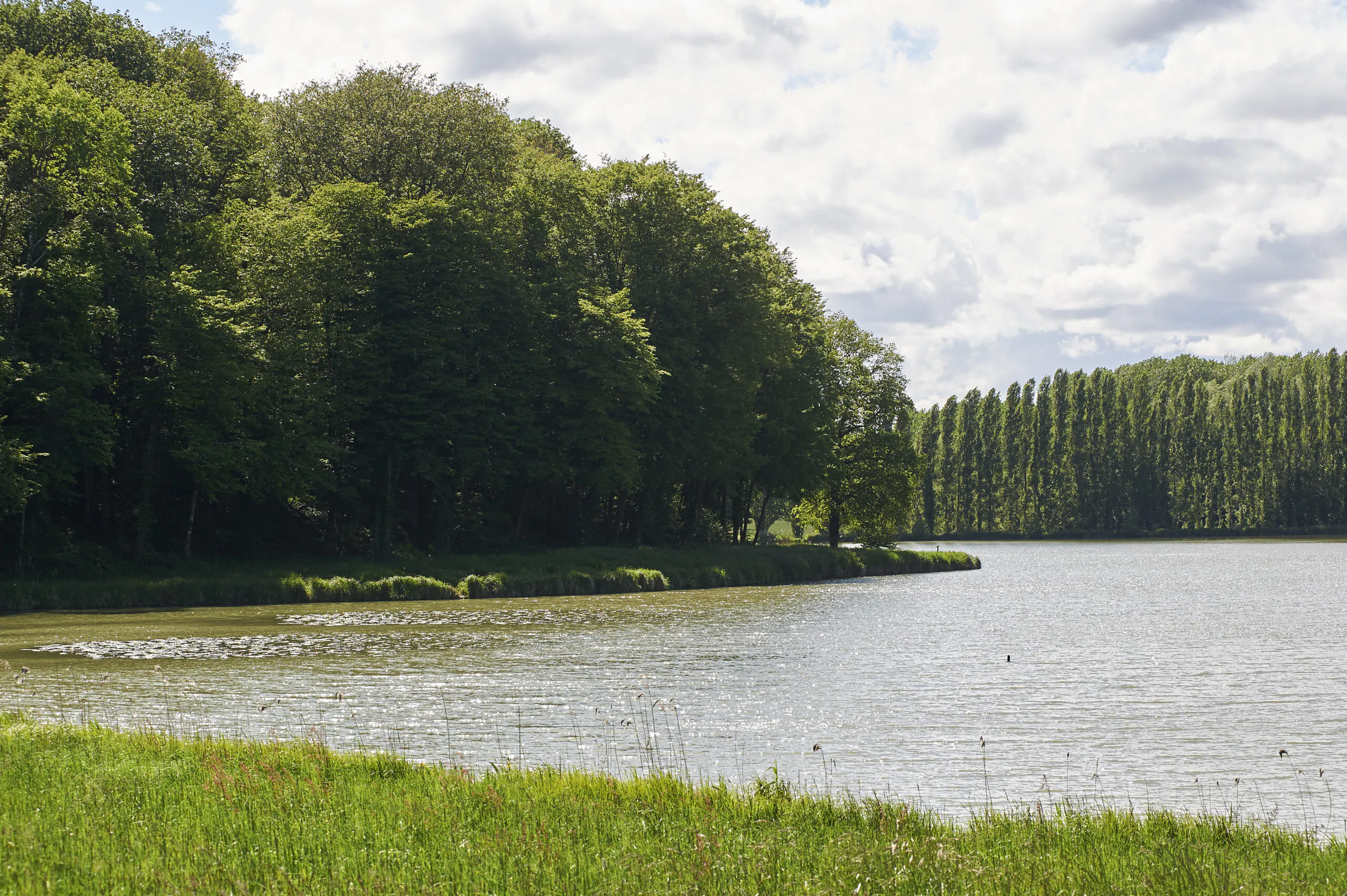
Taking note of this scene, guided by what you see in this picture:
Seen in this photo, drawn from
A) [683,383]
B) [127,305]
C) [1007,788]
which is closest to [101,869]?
[1007,788]

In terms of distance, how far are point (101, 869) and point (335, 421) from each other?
40586 millimetres

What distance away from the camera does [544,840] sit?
31.6ft

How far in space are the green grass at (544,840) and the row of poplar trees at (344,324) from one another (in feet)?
95.6

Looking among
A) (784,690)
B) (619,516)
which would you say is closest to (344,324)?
(619,516)

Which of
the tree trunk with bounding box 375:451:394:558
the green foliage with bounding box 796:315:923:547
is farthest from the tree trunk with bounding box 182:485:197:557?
the green foliage with bounding box 796:315:923:547

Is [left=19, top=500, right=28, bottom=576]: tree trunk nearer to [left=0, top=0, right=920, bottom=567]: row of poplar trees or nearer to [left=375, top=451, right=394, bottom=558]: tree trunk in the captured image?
[left=0, top=0, right=920, bottom=567]: row of poplar trees

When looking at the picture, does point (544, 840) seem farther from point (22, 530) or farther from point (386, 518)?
point (386, 518)

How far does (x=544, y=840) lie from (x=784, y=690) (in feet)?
45.0

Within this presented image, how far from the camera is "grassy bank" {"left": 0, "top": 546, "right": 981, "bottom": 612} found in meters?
39.0

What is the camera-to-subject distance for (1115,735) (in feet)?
59.9

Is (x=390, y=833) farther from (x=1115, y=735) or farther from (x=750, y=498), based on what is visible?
(x=750, y=498)

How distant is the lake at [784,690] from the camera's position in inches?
621

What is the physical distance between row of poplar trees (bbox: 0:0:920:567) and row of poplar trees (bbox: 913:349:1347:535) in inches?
3661

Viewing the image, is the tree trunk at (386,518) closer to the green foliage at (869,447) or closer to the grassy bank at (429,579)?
the grassy bank at (429,579)
